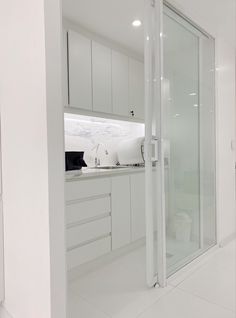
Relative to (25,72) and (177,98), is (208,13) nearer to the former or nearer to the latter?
(177,98)

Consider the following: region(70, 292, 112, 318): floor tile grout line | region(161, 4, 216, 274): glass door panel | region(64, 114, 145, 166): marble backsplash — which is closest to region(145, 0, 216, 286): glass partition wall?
region(161, 4, 216, 274): glass door panel

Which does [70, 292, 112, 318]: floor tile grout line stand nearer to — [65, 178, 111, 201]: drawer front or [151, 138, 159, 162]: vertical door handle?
[65, 178, 111, 201]: drawer front

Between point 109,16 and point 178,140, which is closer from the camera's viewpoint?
point 178,140

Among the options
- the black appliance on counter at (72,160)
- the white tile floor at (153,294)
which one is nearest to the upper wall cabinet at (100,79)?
the black appliance on counter at (72,160)

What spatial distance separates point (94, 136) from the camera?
3135 mm

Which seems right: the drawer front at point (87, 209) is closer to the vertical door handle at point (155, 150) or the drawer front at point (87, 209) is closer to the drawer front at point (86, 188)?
the drawer front at point (86, 188)

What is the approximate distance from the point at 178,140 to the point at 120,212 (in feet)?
3.00

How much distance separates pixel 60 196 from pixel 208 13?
2.09 meters

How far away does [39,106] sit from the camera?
1.14 metres

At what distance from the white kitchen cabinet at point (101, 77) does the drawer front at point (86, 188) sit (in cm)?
100

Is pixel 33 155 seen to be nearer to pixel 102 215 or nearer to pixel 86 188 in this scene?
pixel 86 188

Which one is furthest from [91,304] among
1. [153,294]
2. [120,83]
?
[120,83]

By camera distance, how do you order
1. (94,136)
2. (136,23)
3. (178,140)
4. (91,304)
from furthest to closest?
(94,136), (136,23), (178,140), (91,304)

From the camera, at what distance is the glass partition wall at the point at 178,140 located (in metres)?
1.89
